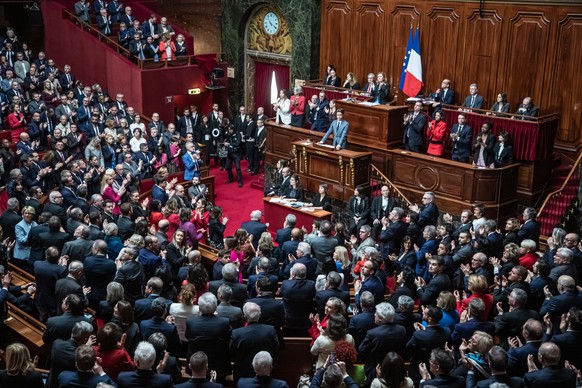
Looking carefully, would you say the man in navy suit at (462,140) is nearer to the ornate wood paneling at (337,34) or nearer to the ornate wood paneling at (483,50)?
the ornate wood paneling at (483,50)

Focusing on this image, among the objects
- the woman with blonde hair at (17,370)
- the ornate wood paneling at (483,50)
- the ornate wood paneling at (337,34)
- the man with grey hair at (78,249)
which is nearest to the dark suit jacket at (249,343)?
the woman with blonde hair at (17,370)

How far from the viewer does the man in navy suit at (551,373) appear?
5305mm

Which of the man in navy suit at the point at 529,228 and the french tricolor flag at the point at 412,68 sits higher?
the french tricolor flag at the point at 412,68

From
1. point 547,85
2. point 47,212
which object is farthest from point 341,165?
point 47,212

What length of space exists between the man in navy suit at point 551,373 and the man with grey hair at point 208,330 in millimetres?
2500

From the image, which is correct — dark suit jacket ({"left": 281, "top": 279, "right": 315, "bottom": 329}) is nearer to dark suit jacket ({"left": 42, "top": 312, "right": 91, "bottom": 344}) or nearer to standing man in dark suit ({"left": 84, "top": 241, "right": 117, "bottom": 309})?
standing man in dark suit ({"left": 84, "top": 241, "right": 117, "bottom": 309})

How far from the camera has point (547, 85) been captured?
13.3 meters

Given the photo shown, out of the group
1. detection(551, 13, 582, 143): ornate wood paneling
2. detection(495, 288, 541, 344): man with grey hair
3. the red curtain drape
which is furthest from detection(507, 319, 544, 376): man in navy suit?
the red curtain drape

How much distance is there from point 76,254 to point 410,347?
4032 millimetres

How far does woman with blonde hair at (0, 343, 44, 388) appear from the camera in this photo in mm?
5113

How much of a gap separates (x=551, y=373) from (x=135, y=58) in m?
13.8

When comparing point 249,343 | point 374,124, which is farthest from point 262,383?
point 374,124

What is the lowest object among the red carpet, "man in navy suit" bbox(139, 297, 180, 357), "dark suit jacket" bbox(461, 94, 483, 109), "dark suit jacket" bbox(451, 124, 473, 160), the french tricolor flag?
the red carpet

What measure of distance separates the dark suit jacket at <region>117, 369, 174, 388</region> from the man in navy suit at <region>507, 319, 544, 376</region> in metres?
2.88
